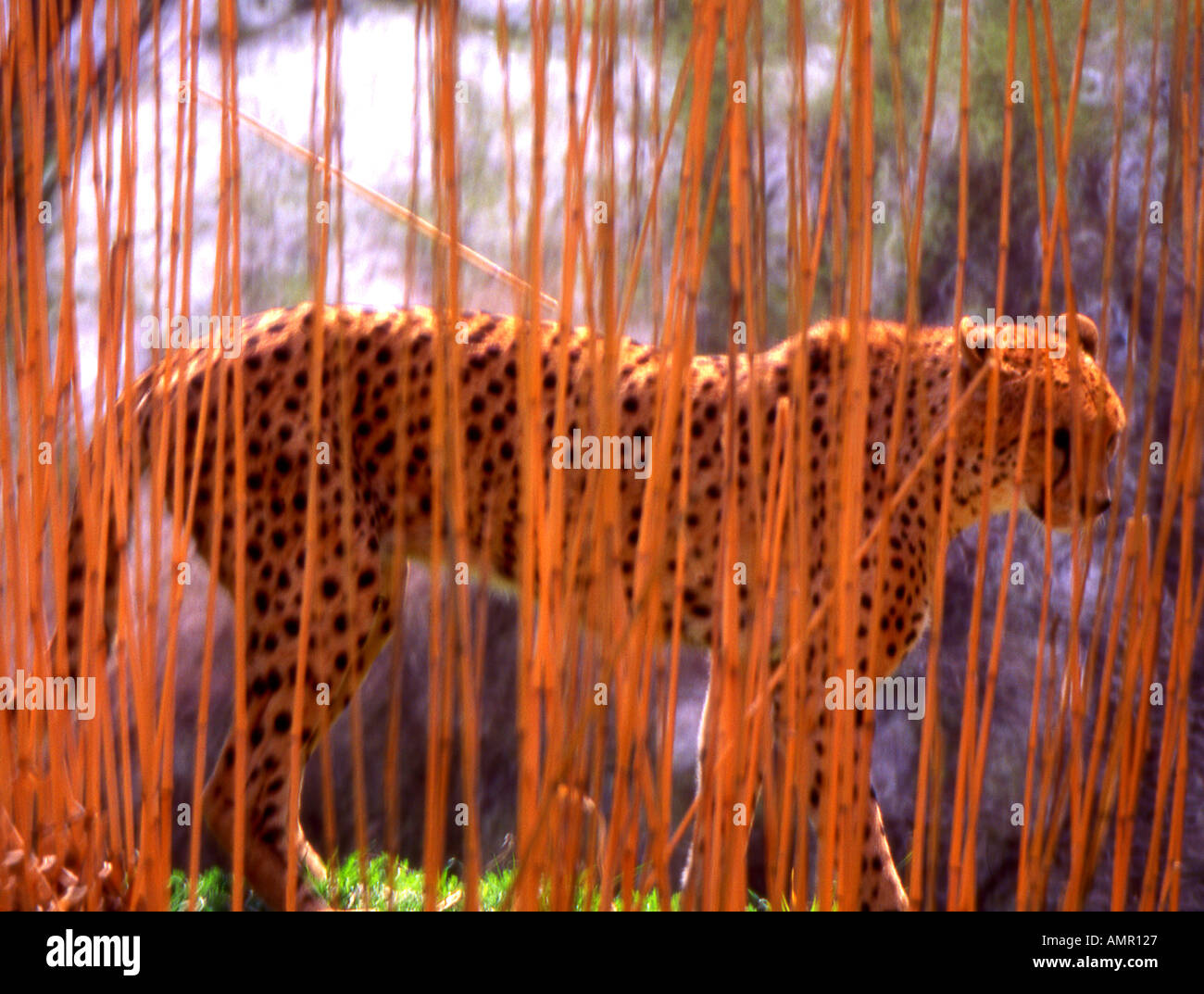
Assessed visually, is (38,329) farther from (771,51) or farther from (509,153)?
(771,51)

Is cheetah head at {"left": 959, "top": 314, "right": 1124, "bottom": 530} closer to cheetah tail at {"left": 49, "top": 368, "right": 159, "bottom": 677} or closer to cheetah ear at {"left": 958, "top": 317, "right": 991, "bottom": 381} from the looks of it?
cheetah ear at {"left": 958, "top": 317, "right": 991, "bottom": 381}

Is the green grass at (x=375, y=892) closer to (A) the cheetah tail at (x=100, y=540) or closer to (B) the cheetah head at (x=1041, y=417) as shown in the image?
(A) the cheetah tail at (x=100, y=540)

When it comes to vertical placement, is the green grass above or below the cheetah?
below

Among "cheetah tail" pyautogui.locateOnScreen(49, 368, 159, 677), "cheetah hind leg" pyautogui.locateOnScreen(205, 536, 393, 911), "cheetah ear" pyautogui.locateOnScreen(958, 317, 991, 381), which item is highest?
"cheetah ear" pyautogui.locateOnScreen(958, 317, 991, 381)

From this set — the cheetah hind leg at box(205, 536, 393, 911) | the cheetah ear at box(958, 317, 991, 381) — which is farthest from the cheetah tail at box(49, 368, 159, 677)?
the cheetah ear at box(958, 317, 991, 381)

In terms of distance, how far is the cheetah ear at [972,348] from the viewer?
4.21ft

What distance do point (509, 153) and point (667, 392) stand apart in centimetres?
18

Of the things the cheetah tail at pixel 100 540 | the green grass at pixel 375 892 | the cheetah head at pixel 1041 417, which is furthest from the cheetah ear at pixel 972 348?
the cheetah tail at pixel 100 540

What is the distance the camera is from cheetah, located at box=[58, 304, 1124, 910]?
1.32 m

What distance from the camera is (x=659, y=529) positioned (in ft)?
2.27

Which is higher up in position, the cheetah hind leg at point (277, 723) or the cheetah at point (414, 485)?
the cheetah at point (414, 485)

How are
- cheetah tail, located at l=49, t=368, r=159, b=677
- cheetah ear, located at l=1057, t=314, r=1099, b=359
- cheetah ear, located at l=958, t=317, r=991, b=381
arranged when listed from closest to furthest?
cheetah tail, located at l=49, t=368, r=159, b=677, cheetah ear, located at l=958, t=317, r=991, b=381, cheetah ear, located at l=1057, t=314, r=1099, b=359

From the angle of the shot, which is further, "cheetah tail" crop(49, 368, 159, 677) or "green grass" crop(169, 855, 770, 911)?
"green grass" crop(169, 855, 770, 911)
